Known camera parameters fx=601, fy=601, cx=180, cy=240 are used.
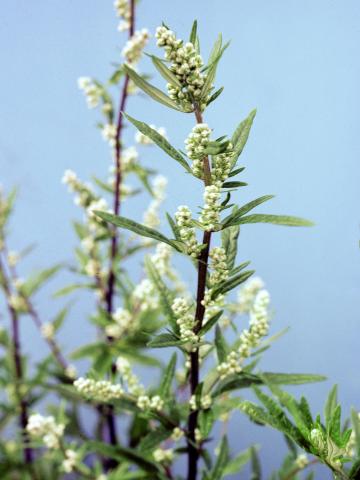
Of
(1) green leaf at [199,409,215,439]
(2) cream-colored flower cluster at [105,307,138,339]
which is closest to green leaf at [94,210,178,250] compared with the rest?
(1) green leaf at [199,409,215,439]

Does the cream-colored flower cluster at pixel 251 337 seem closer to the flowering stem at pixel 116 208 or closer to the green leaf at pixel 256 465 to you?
the flowering stem at pixel 116 208

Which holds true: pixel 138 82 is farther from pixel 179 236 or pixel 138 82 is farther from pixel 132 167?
pixel 132 167

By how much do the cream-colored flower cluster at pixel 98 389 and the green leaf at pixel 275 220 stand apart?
0.93 ft

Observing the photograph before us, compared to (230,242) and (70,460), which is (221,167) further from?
(70,460)

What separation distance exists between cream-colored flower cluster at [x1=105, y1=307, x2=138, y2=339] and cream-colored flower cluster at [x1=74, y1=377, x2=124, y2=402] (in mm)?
474

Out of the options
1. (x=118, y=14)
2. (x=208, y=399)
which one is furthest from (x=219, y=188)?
(x=118, y=14)

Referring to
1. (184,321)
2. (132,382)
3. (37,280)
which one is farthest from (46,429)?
(37,280)

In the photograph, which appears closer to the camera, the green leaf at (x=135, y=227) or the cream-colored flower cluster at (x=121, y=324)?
the green leaf at (x=135, y=227)

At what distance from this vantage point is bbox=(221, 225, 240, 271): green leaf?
0.60 m

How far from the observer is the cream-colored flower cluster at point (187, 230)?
21.1 inches

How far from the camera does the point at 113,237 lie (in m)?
1.21

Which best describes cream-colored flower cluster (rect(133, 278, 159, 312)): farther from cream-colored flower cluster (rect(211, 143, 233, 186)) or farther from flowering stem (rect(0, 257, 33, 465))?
flowering stem (rect(0, 257, 33, 465))

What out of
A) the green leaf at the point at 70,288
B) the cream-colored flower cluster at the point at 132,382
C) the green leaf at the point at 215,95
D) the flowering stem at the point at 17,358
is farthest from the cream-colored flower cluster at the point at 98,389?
the flowering stem at the point at 17,358

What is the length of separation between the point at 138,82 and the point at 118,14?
62 cm
